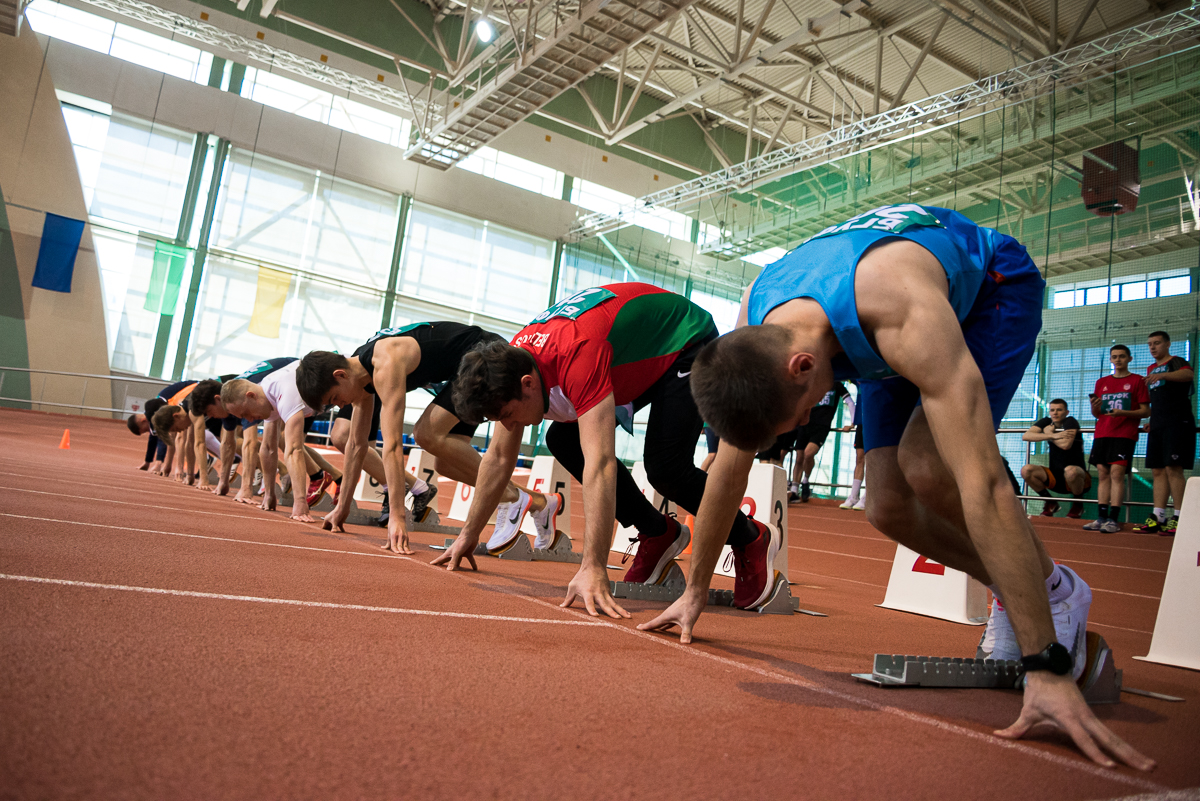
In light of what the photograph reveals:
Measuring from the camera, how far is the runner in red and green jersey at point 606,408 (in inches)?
99.7

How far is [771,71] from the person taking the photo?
60.5 ft

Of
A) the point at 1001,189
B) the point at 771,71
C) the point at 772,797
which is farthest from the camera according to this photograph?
the point at 771,71

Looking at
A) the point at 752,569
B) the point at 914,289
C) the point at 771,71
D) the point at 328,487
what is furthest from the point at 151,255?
the point at 914,289

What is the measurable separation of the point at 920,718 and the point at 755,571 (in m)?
1.51

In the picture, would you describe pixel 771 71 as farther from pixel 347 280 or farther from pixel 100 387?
pixel 100 387

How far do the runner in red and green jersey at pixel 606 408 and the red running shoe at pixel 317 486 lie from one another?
11.8ft

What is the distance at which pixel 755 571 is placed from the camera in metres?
3.09

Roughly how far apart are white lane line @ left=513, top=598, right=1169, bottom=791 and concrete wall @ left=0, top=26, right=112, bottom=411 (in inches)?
714

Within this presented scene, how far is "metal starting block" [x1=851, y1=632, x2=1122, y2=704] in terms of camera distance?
1.85 meters

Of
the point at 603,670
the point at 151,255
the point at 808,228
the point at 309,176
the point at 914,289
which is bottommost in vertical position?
the point at 603,670

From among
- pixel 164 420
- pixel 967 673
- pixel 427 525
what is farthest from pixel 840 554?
pixel 164 420

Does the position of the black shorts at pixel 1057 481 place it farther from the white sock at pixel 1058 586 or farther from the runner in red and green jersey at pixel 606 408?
the white sock at pixel 1058 586

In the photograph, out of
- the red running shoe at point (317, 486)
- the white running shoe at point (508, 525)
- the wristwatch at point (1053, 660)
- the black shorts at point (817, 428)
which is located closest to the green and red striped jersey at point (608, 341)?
the white running shoe at point (508, 525)

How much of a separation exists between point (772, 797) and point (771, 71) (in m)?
19.7
